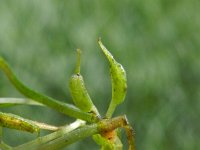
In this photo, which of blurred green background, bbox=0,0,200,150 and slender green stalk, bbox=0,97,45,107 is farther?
blurred green background, bbox=0,0,200,150

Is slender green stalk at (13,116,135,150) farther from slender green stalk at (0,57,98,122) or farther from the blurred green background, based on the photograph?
the blurred green background

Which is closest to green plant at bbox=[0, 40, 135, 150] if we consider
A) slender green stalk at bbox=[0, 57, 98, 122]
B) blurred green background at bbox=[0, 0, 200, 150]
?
slender green stalk at bbox=[0, 57, 98, 122]

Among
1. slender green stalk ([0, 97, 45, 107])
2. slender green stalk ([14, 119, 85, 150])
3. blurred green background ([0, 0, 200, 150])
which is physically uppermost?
blurred green background ([0, 0, 200, 150])

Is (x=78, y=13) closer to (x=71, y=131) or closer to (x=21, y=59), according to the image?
(x=21, y=59)

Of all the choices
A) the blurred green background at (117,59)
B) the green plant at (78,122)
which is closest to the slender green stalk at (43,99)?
the green plant at (78,122)

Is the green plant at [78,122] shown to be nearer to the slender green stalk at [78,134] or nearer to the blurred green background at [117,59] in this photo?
the slender green stalk at [78,134]

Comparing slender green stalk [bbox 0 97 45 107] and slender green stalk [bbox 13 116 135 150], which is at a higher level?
slender green stalk [bbox 0 97 45 107]
